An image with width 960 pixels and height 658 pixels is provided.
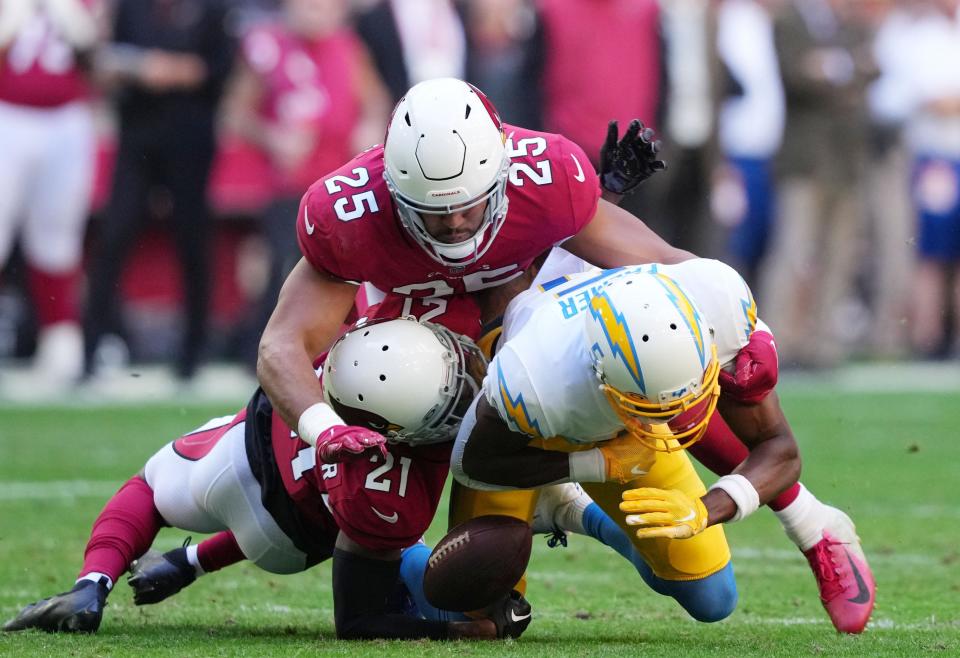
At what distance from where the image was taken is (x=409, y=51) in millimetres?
11383

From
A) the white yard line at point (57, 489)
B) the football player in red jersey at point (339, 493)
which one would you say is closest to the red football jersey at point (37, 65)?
the white yard line at point (57, 489)

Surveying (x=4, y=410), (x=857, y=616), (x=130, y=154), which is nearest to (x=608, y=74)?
(x=130, y=154)

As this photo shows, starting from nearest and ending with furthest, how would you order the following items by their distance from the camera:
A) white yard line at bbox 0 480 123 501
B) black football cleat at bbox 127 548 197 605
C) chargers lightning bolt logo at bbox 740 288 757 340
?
chargers lightning bolt logo at bbox 740 288 757 340
black football cleat at bbox 127 548 197 605
white yard line at bbox 0 480 123 501

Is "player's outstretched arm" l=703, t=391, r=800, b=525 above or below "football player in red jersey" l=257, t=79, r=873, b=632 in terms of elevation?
below

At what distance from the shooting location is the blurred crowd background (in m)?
9.85

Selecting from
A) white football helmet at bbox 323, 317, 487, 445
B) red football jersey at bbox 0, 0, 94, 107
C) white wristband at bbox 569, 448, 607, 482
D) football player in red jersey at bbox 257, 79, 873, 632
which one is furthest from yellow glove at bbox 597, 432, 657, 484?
red football jersey at bbox 0, 0, 94, 107

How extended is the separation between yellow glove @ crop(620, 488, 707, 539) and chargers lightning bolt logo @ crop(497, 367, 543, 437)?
26 cm

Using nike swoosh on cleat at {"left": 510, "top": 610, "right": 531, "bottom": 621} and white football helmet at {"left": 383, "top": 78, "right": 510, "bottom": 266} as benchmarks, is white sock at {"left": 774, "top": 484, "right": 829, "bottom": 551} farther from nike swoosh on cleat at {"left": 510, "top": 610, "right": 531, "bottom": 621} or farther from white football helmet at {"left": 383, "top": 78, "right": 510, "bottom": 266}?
white football helmet at {"left": 383, "top": 78, "right": 510, "bottom": 266}

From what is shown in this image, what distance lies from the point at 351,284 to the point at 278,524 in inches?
25.8

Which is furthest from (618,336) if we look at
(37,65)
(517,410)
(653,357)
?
(37,65)

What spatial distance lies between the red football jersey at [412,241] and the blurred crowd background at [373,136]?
16.3 ft

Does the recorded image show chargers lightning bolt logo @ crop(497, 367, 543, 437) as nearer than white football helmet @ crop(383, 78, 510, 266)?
Yes

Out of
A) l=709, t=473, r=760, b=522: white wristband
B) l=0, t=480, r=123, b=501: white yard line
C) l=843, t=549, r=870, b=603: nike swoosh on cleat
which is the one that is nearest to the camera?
l=709, t=473, r=760, b=522: white wristband

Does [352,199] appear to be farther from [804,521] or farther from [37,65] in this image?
[37,65]
